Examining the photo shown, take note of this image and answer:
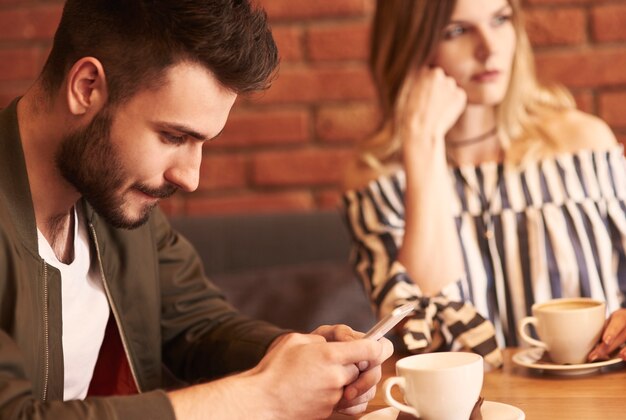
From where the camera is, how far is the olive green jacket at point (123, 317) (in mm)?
976

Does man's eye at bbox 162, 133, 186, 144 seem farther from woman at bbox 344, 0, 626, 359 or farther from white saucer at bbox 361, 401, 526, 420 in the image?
woman at bbox 344, 0, 626, 359

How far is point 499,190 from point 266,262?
24.5 inches

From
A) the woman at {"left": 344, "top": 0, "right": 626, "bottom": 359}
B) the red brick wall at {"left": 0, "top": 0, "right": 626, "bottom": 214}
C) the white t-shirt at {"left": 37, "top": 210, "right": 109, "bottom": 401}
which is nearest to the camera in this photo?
the white t-shirt at {"left": 37, "top": 210, "right": 109, "bottom": 401}

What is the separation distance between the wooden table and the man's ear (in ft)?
1.61

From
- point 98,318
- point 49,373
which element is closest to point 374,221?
point 98,318

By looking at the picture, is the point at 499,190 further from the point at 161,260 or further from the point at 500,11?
the point at 161,260

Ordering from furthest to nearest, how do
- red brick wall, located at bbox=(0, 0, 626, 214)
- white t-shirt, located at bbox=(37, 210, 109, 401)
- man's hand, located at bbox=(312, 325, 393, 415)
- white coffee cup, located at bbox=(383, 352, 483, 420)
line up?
red brick wall, located at bbox=(0, 0, 626, 214), white t-shirt, located at bbox=(37, 210, 109, 401), man's hand, located at bbox=(312, 325, 393, 415), white coffee cup, located at bbox=(383, 352, 483, 420)

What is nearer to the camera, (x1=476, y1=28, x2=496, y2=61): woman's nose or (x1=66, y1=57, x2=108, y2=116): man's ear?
(x1=66, y1=57, x2=108, y2=116): man's ear

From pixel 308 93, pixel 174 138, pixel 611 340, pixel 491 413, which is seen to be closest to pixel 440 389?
pixel 491 413

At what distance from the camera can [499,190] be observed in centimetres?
179

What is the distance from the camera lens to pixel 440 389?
946mm

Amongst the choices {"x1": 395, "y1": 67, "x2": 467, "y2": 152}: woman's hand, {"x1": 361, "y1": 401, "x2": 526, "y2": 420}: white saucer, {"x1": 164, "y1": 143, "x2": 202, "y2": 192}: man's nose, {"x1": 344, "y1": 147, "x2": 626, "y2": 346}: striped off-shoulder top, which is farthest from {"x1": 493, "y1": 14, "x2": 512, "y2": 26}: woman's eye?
{"x1": 361, "y1": 401, "x2": 526, "y2": 420}: white saucer

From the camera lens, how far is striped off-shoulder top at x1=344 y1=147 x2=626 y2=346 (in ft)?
5.67

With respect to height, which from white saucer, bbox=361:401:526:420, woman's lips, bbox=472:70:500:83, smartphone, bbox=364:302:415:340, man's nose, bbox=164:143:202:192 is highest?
woman's lips, bbox=472:70:500:83
